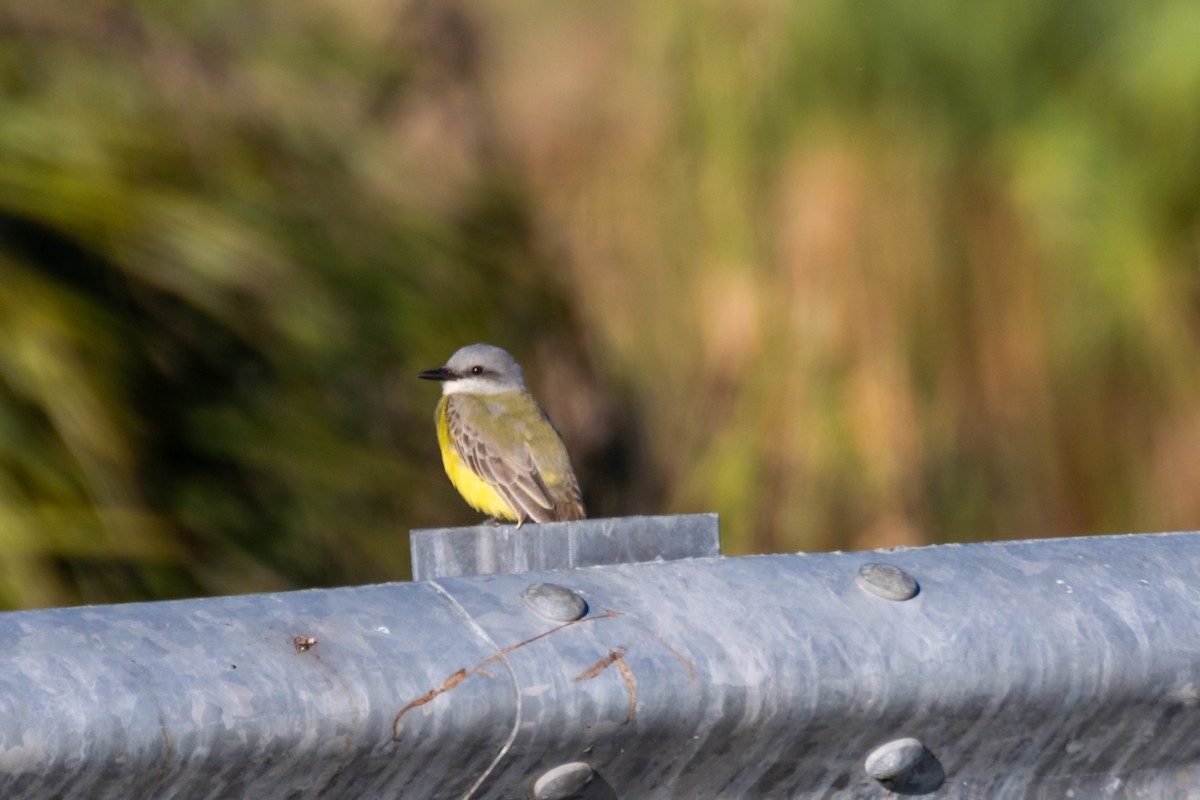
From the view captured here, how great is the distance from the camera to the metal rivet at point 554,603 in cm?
162

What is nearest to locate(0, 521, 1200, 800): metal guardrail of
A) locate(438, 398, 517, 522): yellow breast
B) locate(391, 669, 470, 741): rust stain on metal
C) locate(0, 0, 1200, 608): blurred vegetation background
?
locate(391, 669, 470, 741): rust stain on metal

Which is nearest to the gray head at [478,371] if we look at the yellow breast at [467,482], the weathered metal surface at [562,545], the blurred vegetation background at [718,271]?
the yellow breast at [467,482]

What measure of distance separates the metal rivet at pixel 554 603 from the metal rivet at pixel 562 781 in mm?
142

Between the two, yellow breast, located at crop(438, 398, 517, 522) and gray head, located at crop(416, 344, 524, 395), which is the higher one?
gray head, located at crop(416, 344, 524, 395)

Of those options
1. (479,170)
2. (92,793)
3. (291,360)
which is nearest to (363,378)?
(291,360)

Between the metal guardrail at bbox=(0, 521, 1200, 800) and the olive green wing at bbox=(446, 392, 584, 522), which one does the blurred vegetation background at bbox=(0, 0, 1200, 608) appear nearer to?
the olive green wing at bbox=(446, 392, 584, 522)

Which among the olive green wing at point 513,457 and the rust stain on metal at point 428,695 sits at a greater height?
the rust stain on metal at point 428,695

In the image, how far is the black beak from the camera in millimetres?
5339

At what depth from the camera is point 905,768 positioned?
1.80m

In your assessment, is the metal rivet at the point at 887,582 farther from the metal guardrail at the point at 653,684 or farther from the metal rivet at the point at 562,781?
the metal rivet at the point at 562,781

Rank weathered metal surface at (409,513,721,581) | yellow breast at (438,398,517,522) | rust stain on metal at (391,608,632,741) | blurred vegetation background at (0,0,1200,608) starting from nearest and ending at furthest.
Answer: rust stain on metal at (391,608,632,741) → weathered metal surface at (409,513,721,581) → blurred vegetation background at (0,0,1200,608) → yellow breast at (438,398,517,522)

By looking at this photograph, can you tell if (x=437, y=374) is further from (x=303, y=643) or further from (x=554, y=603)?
(x=303, y=643)

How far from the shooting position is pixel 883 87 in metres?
4.95

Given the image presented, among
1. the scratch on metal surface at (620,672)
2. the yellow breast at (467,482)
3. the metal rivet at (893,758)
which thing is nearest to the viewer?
the scratch on metal surface at (620,672)
